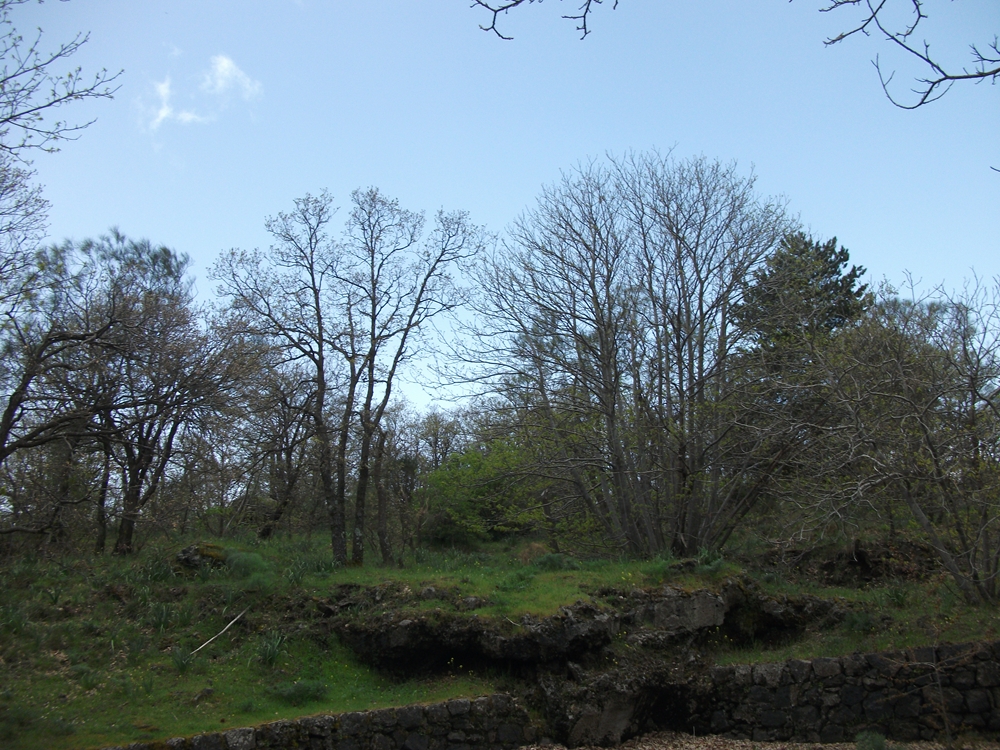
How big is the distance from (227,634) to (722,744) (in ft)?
26.7

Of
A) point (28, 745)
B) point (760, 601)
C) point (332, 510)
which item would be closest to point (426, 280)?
point (332, 510)

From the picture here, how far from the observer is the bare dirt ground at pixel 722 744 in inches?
386

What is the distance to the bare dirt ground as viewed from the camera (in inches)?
386

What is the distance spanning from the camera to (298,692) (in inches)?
408

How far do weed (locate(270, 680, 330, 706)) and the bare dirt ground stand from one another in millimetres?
3165

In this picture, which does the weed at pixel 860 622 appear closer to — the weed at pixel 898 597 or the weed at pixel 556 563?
the weed at pixel 898 597

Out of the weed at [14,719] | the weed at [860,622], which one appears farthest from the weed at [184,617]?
the weed at [860,622]

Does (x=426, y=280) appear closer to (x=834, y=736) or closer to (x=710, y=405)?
(x=710, y=405)

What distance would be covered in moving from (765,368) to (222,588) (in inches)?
439

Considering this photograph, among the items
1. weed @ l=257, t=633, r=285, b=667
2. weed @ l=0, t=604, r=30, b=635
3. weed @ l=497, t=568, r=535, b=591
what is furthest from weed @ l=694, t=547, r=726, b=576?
weed @ l=0, t=604, r=30, b=635

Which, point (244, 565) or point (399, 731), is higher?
point (244, 565)

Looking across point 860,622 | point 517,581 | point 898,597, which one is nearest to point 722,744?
point 860,622

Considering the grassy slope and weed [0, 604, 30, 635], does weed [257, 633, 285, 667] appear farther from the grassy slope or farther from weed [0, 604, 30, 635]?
weed [0, 604, 30, 635]

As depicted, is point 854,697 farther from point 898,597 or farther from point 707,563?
point 707,563
